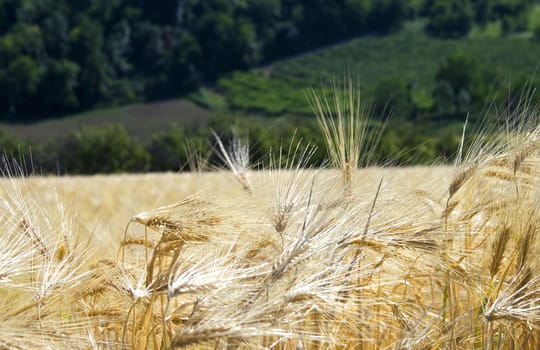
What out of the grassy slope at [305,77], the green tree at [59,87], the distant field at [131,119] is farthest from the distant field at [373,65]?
the green tree at [59,87]

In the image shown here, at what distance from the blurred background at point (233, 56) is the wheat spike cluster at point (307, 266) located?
150ft

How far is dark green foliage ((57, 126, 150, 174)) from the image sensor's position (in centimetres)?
3723

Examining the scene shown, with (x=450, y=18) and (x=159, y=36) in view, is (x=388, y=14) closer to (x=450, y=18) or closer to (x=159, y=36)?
(x=450, y=18)

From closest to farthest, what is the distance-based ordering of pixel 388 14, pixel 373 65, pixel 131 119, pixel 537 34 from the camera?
pixel 131 119 < pixel 537 34 < pixel 373 65 < pixel 388 14

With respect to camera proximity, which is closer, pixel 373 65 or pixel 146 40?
pixel 373 65

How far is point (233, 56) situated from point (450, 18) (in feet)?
60.7

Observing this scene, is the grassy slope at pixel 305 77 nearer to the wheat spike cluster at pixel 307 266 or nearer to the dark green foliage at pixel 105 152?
the dark green foliage at pixel 105 152

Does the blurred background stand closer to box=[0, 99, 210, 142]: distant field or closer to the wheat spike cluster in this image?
box=[0, 99, 210, 142]: distant field

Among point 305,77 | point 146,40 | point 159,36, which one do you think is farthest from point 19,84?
point 305,77

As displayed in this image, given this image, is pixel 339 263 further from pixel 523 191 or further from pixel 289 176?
pixel 523 191

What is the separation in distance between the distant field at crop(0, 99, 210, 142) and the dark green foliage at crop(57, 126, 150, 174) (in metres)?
13.1

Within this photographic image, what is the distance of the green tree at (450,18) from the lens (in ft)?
223

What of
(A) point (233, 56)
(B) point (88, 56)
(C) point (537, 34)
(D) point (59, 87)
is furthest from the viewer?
(A) point (233, 56)

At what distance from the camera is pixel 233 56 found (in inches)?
2677
